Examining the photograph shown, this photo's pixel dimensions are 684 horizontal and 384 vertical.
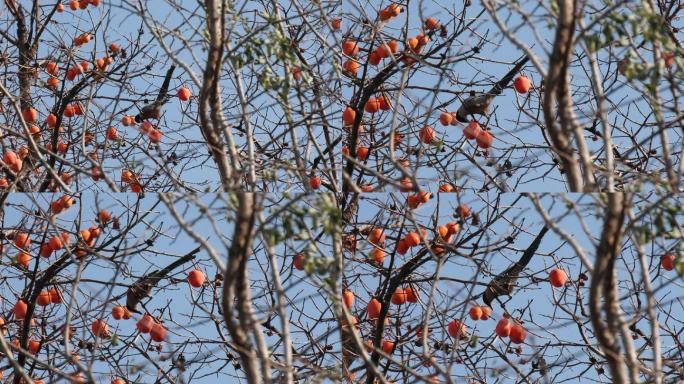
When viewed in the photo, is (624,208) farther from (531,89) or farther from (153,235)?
(531,89)

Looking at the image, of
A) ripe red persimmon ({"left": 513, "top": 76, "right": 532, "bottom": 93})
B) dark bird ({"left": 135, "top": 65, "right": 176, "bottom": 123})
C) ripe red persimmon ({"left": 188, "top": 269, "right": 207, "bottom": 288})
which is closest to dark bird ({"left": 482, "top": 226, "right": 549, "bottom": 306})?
ripe red persimmon ({"left": 513, "top": 76, "right": 532, "bottom": 93})

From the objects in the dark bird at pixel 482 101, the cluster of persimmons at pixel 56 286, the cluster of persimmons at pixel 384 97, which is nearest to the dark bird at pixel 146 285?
the cluster of persimmons at pixel 56 286

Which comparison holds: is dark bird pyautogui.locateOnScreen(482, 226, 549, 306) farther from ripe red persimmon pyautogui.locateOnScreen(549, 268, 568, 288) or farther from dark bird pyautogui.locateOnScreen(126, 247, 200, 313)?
dark bird pyautogui.locateOnScreen(126, 247, 200, 313)

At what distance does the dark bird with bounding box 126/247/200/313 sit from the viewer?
5105 mm

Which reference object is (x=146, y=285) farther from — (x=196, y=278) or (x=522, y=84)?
(x=522, y=84)

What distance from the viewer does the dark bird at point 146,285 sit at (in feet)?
16.8

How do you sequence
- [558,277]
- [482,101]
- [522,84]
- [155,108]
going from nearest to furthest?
1. [558,277]
2. [522,84]
3. [482,101]
4. [155,108]

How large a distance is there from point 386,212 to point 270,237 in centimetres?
188

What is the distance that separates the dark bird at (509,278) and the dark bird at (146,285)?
4.82ft

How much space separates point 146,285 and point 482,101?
93.9 inches

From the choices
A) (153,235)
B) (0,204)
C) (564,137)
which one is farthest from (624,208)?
(0,204)

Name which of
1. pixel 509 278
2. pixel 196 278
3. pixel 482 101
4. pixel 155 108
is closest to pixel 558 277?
pixel 509 278

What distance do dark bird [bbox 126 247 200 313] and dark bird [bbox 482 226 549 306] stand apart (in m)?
1.47

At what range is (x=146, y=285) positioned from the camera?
5148mm
